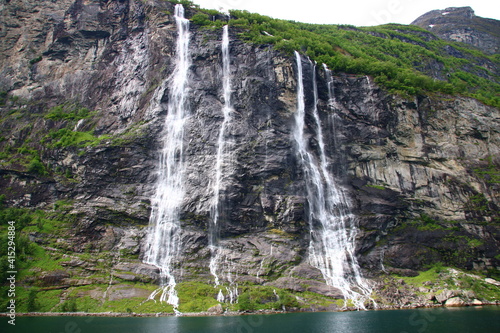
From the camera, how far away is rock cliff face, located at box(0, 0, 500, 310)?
39594 millimetres

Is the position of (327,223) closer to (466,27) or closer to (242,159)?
(242,159)

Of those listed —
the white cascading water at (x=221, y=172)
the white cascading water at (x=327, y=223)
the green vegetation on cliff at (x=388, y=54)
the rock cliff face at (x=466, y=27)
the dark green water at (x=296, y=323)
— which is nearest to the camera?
the dark green water at (x=296, y=323)

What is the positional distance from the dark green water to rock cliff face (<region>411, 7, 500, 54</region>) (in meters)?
109

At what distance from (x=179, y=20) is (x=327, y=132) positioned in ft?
96.7

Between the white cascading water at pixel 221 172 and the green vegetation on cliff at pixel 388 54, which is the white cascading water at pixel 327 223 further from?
the white cascading water at pixel 221 172

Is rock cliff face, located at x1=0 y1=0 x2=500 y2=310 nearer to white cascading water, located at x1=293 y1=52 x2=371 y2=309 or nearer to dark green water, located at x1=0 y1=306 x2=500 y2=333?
white cascading water, located at x1=293 y1=52 x2=371 y2=309

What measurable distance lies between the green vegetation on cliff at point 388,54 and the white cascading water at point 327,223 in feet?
29.3

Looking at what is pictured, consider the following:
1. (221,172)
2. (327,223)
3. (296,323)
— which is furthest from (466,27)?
(296,323)

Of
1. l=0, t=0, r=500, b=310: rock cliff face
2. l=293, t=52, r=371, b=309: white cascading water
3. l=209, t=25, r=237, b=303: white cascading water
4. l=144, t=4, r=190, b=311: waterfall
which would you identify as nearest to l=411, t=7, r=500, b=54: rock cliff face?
l=0, t=0, r=500, b=310: rock cliff face

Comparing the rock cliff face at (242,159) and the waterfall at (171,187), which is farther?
the rock cliff face at (242,159)

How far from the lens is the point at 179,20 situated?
5456cm

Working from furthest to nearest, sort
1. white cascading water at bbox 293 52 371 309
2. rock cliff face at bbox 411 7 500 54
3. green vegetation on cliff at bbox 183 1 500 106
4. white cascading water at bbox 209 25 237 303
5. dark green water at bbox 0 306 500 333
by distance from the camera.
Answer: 1. rock cliff face at bbox 411 7 500 54
2. green vegetation on cliff at bbox 183 1 500 106
3. white cascading water at bbox 293 52 371 309
4. white cascading water at bbox 209 25 237 303
5. dark green water at bbox 0 306 500 333

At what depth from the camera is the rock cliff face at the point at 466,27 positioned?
110000 mm

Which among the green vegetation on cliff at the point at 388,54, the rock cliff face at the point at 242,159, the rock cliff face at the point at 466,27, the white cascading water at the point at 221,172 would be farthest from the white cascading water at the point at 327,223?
the rock cliff face at the point at 466,27
